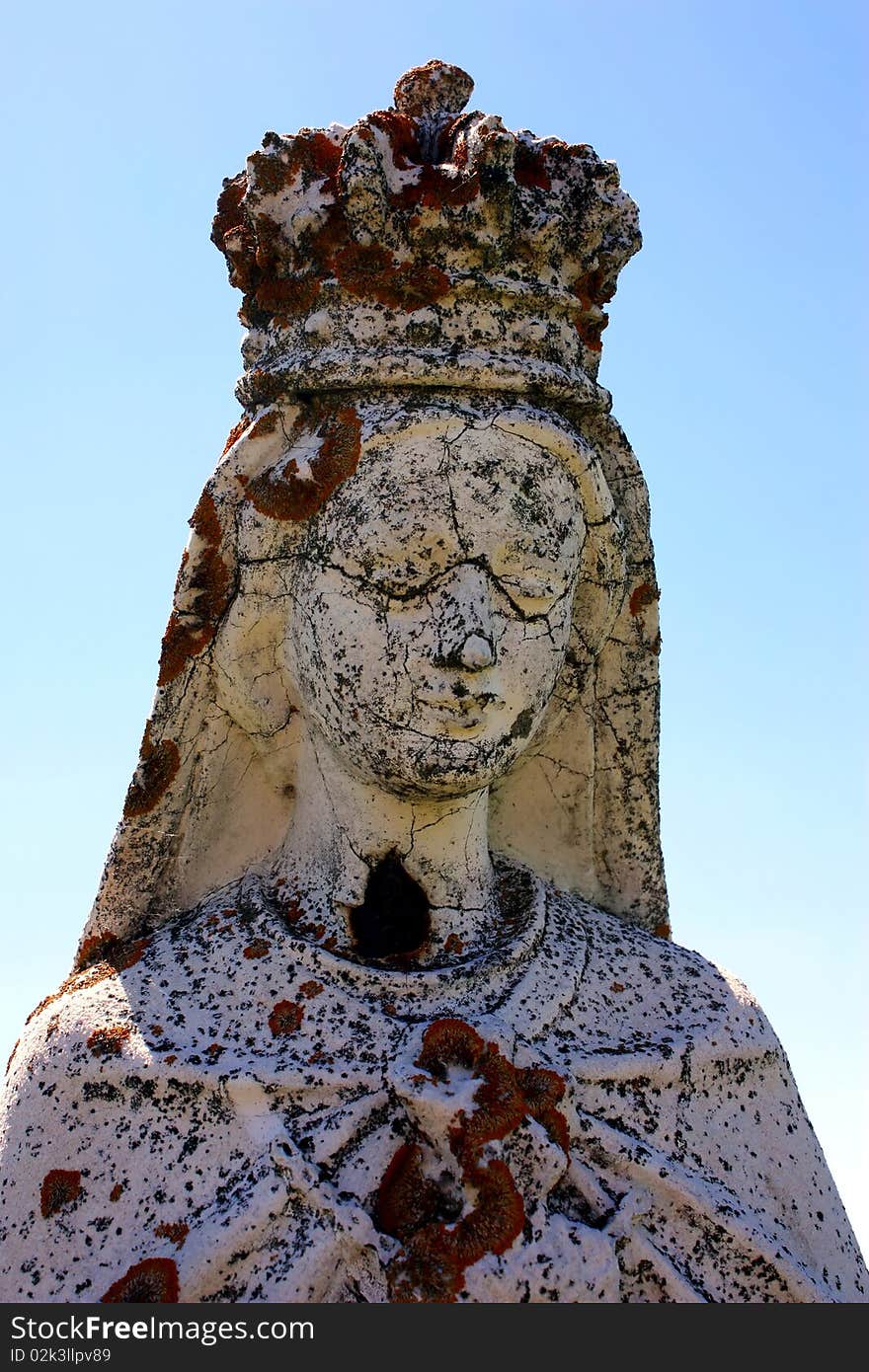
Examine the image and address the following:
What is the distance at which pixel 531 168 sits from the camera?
11.8 feet

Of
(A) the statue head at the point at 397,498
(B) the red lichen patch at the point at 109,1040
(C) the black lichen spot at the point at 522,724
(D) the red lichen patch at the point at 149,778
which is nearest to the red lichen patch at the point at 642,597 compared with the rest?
(A) the statue head at the point at 397,498

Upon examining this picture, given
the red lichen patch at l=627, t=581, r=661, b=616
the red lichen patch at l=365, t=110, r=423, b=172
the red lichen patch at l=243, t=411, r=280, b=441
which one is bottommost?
the red lichen patch at l=627, t=581, r=661, b=616

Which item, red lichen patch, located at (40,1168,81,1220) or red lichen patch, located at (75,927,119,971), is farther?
red lichen patch, located at (75,927,119,971)

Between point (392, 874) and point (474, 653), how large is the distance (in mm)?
681

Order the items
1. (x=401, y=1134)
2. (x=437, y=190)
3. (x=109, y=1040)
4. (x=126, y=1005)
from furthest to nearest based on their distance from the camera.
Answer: (x=437, y=190)
(x=126, y=1005)
(x=109, y=1040)
(x=401, y=1134)

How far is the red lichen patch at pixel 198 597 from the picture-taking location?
3648 mm

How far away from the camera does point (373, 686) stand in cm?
329

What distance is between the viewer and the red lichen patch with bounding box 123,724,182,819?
364 centimetres

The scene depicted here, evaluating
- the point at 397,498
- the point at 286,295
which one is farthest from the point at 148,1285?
the point at 286,295

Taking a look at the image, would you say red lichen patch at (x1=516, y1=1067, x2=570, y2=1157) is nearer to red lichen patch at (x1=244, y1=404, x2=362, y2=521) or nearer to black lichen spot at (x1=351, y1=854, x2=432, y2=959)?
black lichen spot at (x1=351, y1=854, x2=432, y2=959)

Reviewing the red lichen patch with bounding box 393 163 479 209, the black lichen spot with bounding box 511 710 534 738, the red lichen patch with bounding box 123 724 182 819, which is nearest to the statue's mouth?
the black lichen spot with bounding box 511 710 534 738

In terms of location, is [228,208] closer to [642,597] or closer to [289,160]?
[289,160]

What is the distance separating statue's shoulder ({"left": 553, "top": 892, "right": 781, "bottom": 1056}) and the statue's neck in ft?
0.96

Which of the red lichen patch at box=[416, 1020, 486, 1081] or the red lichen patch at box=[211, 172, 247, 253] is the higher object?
the red lichen patch at box=[211, 172, 247, 253]
